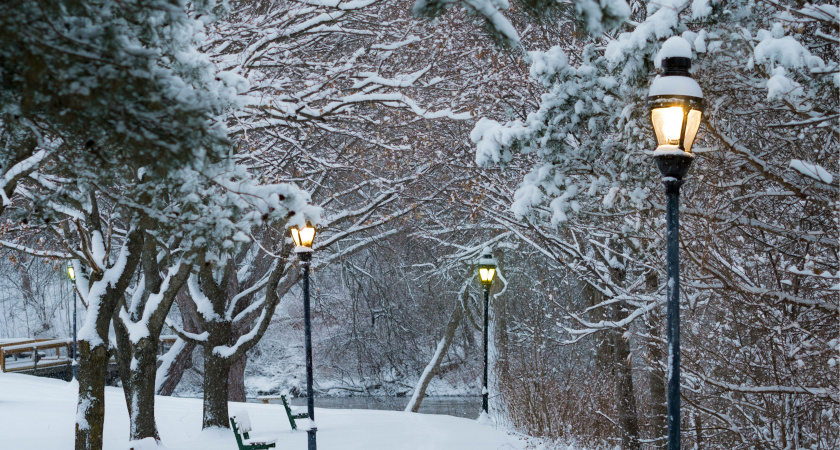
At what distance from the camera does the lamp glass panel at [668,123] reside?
6.12 m

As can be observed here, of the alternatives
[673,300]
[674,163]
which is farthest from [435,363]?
[674,163]

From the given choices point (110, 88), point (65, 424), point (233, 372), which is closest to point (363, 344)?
point (233, 372)

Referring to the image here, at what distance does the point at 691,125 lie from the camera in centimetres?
620

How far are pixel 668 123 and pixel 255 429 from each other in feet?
38.7

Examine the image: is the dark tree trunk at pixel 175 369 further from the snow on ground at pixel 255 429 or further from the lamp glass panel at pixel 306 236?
the lamp glass panel at pixel 306 236

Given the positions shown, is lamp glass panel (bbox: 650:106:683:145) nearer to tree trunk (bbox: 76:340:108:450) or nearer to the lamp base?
the lamp base

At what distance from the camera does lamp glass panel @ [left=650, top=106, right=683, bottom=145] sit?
6117mm

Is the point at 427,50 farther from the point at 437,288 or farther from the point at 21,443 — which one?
the point at 437,288

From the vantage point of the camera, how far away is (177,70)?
5750 millimetres

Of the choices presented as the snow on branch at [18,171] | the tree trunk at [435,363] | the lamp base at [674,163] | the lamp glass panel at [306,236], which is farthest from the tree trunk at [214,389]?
the lamp base at [674,163]

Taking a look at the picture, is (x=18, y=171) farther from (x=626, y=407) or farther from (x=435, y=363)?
(x=435, y=363)

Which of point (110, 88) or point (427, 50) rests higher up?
point (427, 50)

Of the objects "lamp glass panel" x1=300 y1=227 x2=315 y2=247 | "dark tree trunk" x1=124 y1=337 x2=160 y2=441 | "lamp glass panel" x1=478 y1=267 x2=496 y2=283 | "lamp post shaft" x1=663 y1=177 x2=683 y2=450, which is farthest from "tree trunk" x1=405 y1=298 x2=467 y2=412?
"lamp post shaft" x1=663 y1=177 x2=683 y2=450

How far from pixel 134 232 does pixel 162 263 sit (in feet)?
11.2
